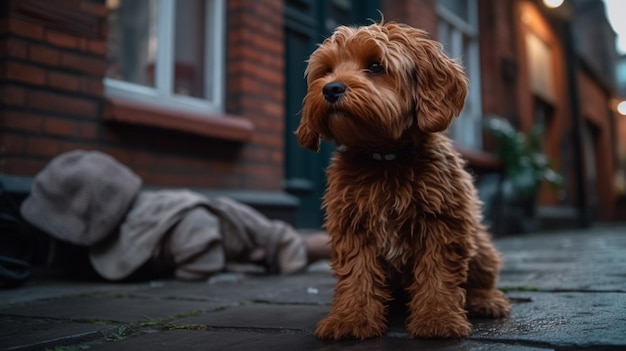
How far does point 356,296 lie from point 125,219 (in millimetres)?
2228

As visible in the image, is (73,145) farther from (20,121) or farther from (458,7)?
(458,7)

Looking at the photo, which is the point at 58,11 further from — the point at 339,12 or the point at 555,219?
the point at 555,219

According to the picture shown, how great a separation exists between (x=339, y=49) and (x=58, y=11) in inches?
105

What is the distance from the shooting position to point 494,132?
31.8 ft

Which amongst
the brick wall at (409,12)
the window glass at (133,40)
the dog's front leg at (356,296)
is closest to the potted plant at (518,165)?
the brick wall at (409,12)

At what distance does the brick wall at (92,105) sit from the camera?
3748mm

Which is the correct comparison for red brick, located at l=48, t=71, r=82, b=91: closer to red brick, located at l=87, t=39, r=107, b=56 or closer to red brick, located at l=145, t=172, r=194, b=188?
red brick, located at l=87, t=39, r=107, b=56

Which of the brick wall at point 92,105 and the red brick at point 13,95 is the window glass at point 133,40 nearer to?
the brick wall at point 92,105

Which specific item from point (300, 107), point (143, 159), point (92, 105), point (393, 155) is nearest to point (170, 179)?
point (143, 159)

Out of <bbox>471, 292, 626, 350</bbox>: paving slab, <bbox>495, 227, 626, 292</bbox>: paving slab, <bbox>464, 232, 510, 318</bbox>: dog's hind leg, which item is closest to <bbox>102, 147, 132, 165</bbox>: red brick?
<bbox>495, 227, 626, 292</bbox>: paving slab

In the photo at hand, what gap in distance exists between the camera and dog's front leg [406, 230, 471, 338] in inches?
74.4

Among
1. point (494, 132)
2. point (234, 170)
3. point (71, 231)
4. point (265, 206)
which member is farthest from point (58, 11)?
point (494, 132)

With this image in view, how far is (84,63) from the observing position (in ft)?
13.6

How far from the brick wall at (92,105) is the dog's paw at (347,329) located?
2640 mm
